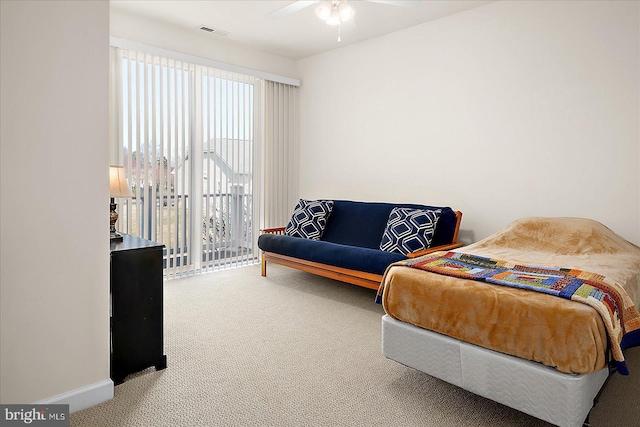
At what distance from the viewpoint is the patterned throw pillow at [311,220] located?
466 cm

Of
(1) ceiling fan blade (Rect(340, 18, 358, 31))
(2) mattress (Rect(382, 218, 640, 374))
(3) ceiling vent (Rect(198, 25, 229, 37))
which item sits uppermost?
(3) ceiling vent (Rect(198, 25, 229, 37))

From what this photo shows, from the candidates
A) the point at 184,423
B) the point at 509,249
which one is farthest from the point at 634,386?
the point at 184,423

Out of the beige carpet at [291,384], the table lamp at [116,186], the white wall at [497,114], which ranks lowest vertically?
the beige carpet at [291,384]

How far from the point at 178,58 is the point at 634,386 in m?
4.67

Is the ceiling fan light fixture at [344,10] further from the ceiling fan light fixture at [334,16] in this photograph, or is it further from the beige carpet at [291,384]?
the beige carpet at [291,384]

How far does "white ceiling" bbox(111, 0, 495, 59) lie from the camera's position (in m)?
3.85

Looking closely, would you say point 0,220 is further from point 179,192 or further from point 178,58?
point 178,58

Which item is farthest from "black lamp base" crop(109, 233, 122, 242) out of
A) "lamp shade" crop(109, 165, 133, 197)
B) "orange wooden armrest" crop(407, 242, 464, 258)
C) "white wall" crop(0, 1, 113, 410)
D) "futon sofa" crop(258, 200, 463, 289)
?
Answer: "orange wooden armrest" crop(407, 242, 464, 258)

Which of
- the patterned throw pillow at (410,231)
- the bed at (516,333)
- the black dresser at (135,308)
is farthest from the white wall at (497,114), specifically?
the black dresser at (135,308)

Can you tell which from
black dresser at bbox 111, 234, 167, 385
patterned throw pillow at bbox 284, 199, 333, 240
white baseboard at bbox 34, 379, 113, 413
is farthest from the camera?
patterned throw pillow at bbox 284, 199, 333, 240

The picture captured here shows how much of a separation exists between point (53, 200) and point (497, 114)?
3.62m

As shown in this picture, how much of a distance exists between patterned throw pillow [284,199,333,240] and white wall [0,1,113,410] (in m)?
2.76

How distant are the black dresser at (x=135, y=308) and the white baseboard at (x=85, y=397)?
6.5 inches

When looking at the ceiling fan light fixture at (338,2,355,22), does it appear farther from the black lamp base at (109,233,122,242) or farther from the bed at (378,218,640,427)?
the black lamp base at (109,233,122,242)
